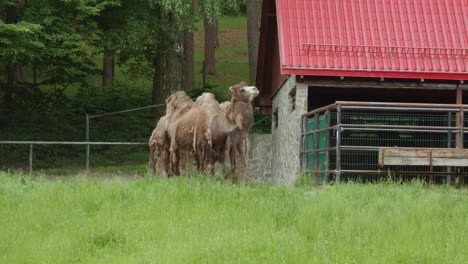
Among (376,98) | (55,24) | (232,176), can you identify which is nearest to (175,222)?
(232,176)

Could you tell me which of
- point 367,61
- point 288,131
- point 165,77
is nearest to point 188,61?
point 165,77

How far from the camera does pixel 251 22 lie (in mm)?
30859

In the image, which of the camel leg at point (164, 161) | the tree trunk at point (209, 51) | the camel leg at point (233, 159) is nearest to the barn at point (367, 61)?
the camel leg at point (233, 159)

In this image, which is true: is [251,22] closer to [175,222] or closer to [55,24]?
[55,24]

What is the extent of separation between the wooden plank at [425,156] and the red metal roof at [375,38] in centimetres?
447

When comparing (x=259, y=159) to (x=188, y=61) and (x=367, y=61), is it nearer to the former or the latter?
(x=367, y=61)

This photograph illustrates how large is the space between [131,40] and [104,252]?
16805mm

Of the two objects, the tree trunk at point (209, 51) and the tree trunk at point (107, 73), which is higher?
the tree trunk at point (209, 51)

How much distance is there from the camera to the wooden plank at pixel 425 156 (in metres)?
14.4

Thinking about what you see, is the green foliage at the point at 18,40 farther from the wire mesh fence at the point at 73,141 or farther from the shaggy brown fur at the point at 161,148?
the shaggy brown fur at the point at 161,148

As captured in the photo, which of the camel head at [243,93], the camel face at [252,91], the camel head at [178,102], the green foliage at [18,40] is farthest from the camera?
the green foliage at [18,40]

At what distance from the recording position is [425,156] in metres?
14.6

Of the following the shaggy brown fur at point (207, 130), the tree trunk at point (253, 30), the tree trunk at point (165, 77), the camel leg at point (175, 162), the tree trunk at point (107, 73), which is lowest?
the camel leg at point (175, 162)

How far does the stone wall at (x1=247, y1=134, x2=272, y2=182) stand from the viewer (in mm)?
24812
